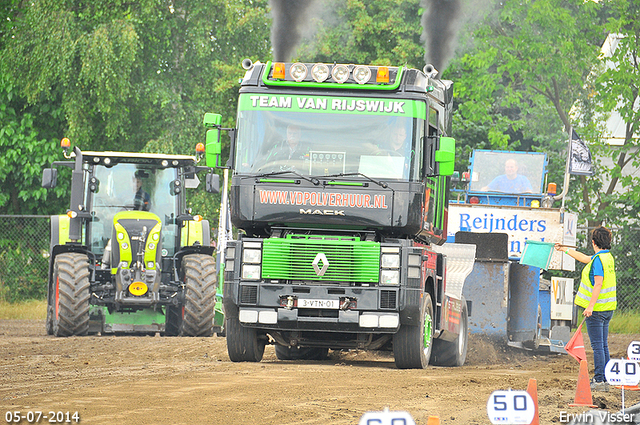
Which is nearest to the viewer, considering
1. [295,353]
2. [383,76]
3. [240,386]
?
[240,386]

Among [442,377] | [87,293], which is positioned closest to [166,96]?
[87,293]

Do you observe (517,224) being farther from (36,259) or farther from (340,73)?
(36,259)

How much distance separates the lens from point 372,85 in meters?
11.8

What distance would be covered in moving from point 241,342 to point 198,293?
14.0ft

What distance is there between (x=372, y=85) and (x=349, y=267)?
6.99 ft

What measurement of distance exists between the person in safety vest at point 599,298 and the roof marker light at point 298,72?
357cm

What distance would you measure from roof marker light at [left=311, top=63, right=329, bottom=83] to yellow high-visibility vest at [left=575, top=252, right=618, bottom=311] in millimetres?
3633

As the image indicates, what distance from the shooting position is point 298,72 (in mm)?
11930

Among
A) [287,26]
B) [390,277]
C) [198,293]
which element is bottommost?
[198,293]

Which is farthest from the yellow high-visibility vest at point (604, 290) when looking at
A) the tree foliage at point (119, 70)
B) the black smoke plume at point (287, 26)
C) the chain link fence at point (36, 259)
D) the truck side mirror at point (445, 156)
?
the tree foliage at point (119, 70)

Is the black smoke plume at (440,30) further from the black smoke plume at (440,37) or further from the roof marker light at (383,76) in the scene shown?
the roof marker light at (383,76)

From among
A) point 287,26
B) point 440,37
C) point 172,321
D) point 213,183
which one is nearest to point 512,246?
point 440,37

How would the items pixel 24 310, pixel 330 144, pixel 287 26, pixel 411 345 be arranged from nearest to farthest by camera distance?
pixel 330 144 < pixel 411 345 < pixel 287 26 < pixel 24 310

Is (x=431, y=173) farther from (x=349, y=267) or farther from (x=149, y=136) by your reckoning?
(x=149, y=136)
